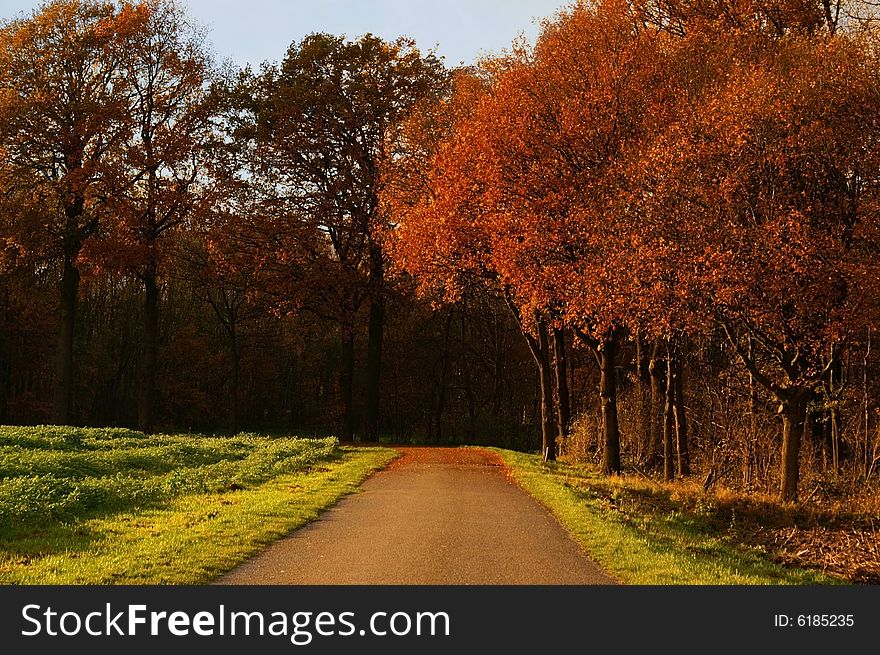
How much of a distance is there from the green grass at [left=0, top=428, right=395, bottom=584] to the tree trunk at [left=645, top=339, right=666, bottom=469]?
920 cm

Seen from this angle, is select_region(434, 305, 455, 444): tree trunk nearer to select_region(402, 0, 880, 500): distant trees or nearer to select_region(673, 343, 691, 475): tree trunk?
select_region(673, 343, 691, 475): tree trunk

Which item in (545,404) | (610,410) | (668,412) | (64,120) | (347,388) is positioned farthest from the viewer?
(347,388)

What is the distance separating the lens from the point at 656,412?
2934 cm

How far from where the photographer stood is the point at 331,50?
3728 cm

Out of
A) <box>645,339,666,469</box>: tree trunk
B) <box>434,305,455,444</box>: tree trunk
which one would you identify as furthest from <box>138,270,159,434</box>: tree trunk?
<box>434,305,455,444</box>: tree trunk

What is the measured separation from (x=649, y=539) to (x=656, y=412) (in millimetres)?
16845

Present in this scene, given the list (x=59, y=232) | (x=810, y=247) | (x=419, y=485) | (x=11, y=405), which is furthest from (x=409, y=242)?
(x=11, y=405)

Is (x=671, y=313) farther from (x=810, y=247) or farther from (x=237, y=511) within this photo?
(x=237, y=511)

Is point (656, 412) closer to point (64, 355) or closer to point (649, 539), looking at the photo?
point (649, 539)

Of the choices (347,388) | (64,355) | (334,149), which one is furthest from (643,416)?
(64,355)

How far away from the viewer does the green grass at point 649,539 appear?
10414 millimetres

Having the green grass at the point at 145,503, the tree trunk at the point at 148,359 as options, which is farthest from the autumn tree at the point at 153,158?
the green grass at the point at 145,503

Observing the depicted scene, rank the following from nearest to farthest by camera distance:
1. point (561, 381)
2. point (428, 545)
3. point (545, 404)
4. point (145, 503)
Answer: point (428, 545) < point (145, 503) < point (545, 404) < point (561, 381)

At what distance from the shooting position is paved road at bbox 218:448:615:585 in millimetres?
9773
